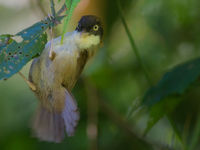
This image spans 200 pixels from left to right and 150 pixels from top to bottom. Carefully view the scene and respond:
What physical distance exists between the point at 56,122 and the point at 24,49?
0.74 metres

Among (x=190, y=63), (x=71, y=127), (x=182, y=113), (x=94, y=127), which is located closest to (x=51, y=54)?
(x=71, y=127)

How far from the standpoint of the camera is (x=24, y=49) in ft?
6.85

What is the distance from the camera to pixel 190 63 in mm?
2840

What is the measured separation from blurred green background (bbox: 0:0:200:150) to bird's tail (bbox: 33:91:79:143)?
2.91ft

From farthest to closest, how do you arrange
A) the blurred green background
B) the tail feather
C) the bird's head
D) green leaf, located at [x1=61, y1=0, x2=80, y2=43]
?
1. the blurred green background
2. the bird's head
3. the tail feather
4. green leaf, located at [x1=61, y1=0, x2=80, y2=43]

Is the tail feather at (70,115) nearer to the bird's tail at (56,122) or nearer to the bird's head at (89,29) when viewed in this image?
the bird's tail at (56,122)

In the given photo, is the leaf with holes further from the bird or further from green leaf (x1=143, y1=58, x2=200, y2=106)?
green leaf (x1=143, y1=58, x2=200, y2=106)

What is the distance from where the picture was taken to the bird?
2.45m

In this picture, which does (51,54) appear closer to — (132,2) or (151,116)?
(151,116)

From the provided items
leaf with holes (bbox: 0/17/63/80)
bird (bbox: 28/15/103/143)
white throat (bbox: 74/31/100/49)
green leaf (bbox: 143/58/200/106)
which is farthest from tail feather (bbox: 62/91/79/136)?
green leaf (bbox: 143/58/200/106)

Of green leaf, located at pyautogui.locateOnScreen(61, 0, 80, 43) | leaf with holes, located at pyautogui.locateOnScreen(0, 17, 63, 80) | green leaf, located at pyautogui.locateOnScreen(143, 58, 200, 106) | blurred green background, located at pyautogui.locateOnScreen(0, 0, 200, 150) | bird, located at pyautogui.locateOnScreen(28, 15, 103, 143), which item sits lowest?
blurred green background, located at pyautogui.locateOnScreen(0, 0, 200, 150)

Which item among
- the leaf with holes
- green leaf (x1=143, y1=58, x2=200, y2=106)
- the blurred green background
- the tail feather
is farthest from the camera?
the blurred green background

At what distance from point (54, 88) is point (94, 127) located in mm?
1158

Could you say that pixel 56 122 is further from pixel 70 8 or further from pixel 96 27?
pixel 70 8
